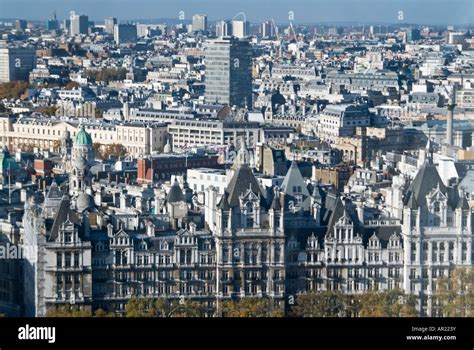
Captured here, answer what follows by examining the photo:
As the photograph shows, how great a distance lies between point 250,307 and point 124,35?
56.1 metres

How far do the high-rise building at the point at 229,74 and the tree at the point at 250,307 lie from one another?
93.6 ft

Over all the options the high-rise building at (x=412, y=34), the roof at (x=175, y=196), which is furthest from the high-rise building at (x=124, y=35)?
the roof at (x=175, y=196)

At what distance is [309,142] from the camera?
92.2 ft

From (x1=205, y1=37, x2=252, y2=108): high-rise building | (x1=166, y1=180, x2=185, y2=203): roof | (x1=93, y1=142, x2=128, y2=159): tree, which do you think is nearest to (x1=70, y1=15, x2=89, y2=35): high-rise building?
(x1=166, y1=180, x2=185, y2=203): roof

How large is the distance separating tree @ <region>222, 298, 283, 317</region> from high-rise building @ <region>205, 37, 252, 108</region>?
28516 millimetres

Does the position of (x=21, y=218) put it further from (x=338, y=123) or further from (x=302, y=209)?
(x=338, y=123)

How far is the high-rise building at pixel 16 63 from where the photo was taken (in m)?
51.4

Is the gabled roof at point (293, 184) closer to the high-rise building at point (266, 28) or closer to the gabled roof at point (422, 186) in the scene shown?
the gabled roof at point (422, 186)

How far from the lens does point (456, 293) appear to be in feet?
35.7

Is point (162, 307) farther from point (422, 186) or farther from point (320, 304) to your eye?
point (422, 186)

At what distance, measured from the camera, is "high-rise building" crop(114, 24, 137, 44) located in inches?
2557

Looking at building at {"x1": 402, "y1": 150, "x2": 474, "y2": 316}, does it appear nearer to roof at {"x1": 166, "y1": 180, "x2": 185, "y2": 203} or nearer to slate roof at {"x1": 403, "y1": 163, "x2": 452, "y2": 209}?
slate roof at {"x1": 403, "y1": 163, "x2": 452, "y2": 209}
